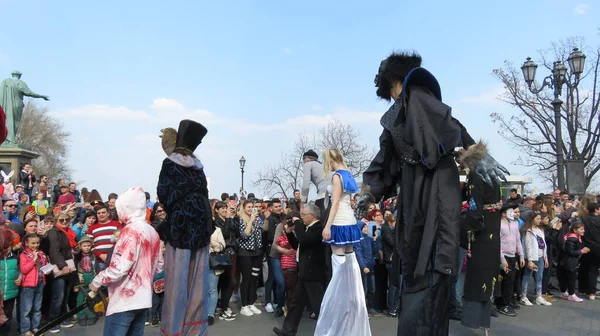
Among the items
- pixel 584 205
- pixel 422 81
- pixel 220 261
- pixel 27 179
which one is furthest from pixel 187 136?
pixel 27 179

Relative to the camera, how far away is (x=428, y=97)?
2.87 m

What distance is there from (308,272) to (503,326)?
11.3ft

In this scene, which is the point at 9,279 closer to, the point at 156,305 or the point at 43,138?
the point at 156,305

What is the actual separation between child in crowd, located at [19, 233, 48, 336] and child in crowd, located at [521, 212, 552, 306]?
8501 mm

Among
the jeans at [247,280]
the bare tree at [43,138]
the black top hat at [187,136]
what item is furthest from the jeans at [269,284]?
the bare tree at [43,138]

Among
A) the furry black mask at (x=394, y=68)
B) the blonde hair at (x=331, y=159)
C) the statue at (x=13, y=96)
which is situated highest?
the statue at (x=13, y=96)

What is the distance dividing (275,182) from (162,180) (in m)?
38.4

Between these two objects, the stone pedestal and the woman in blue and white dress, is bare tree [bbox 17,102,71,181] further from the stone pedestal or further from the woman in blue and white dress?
the woman in blue and white dress

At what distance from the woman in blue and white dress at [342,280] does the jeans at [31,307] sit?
4244mm

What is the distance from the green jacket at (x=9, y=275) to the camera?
669 centimetres

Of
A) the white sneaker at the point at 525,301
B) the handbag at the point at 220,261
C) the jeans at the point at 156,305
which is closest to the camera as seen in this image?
the handbag at the point at 220,261

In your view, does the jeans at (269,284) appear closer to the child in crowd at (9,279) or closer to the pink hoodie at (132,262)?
the child in crowd at (9,279)

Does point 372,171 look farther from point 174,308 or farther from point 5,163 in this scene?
point 5,163

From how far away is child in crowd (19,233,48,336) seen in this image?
6.91m
